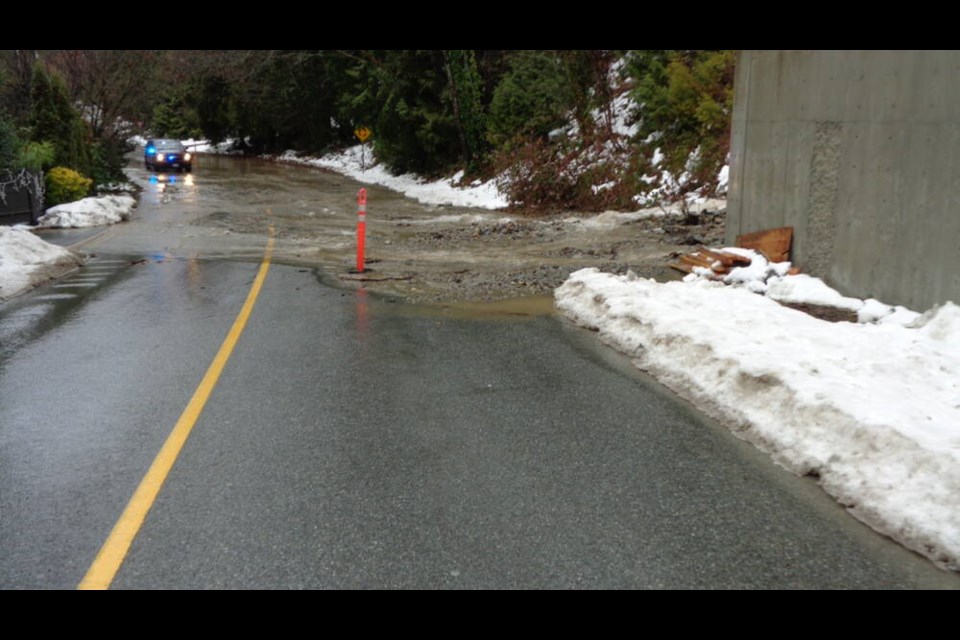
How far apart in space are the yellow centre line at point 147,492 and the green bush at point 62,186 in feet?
60.3

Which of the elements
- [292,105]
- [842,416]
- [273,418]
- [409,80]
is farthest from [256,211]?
[292,105]

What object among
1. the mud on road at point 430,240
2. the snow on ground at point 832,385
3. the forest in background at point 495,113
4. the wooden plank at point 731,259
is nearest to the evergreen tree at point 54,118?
the forest in background at point 495,113

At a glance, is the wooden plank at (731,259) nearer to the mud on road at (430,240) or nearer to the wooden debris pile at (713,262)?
the wooden debris pile at (713,262)

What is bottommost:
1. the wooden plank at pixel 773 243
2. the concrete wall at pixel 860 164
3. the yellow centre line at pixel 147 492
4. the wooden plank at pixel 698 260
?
the yellow centre line at pixel 147 492

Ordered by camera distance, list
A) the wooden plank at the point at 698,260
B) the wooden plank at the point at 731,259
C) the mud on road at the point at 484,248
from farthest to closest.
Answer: the mud on road at the point at 484,248 → the wooden plank at the point at 698,260 → the wooden plank at the point at 731,259

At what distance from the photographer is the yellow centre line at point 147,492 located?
4.10 meters

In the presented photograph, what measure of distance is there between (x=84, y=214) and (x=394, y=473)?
65.6ft

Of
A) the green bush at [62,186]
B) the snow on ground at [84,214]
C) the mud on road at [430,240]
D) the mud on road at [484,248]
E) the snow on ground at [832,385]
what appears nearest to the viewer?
the snow on ground at [832,385]

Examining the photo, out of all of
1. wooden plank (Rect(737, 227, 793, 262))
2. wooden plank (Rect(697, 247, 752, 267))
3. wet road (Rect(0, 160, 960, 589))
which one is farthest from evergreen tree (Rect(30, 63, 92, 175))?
wooden plank (Rect(737, 227, 793, 262))

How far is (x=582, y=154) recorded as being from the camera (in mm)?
27984

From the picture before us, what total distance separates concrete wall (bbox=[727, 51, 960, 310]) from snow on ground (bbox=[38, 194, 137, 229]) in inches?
664

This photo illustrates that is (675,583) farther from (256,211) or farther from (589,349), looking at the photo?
(256,211)

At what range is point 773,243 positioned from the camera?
11.6 m

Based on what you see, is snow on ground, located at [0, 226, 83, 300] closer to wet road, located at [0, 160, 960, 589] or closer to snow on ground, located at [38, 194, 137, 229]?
wet road, located at [0, 160, 960, 589]
